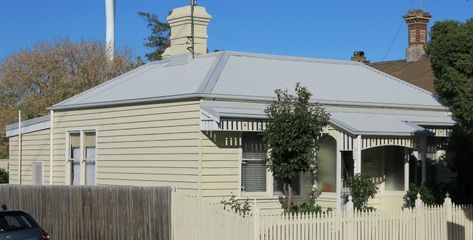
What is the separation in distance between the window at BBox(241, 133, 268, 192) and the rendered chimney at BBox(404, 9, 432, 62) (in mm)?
16840

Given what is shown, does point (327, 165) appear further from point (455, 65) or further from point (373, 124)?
point (455, 65)

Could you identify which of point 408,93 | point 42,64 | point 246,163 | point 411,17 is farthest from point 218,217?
point 42,64

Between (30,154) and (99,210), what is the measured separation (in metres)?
7.39

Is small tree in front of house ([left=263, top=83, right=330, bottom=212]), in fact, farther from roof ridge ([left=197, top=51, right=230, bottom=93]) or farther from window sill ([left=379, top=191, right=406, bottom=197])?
window sill ([left=379, top=191, right=406, bottom=197])

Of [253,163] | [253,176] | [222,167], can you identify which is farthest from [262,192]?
[222,167]

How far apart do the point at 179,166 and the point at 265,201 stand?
7.06 ft

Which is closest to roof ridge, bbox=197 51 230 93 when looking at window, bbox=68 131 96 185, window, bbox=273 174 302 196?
window, bbox=273 174 302 196

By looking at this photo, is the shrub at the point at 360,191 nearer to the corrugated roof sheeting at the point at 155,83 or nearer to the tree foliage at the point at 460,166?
the tree foliage at the point at 460,166

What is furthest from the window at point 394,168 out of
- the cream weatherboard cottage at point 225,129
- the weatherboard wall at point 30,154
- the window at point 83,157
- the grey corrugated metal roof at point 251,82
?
the weatherboard wall at point 30,154

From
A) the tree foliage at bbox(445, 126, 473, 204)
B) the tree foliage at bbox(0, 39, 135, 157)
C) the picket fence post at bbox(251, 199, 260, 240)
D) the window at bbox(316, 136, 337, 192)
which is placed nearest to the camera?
the picket fence post at bbox(251, 199, 260, 240)

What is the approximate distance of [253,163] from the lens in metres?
18.5

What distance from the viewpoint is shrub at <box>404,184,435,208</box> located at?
18.8 metres

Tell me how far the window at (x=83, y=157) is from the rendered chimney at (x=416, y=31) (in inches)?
666

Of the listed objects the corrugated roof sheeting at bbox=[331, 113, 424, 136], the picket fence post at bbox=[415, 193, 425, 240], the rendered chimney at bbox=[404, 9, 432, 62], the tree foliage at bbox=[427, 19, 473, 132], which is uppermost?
the rendered chimney at bbox=[404, 9, 432, 62]
